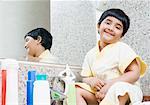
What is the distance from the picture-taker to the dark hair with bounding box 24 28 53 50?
3.40ft

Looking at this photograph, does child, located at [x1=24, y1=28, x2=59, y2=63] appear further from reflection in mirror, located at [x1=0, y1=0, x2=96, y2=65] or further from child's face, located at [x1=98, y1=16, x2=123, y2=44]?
child's face, located at [x1=98, y1=16, x2=123, y2=44]

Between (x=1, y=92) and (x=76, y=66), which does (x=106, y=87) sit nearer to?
(x=76, y=66)

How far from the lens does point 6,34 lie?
3.18 ft

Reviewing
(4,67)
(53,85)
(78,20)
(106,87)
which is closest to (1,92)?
(4,67)

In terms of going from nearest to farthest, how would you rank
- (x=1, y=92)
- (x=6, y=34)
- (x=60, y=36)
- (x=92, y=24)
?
(x=1, y=92) → (x=6, y=34) → (x=60, y=36) → (x=92, y=24)

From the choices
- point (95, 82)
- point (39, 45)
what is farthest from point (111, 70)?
point (39, 45)

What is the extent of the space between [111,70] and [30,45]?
11.4 inches

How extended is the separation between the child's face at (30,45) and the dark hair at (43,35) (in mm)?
13

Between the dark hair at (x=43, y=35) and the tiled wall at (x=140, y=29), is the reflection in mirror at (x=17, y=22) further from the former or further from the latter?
the tiled wall at (x=140, y=29)

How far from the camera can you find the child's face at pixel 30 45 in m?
1.01

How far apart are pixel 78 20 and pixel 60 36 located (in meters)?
0.13

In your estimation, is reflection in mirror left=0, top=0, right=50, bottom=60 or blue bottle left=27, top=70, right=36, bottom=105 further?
reflection in mirror left=0, top=0, right=50, bottom=60

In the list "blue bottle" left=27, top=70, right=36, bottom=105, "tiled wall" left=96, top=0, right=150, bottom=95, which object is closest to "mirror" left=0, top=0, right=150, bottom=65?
"tiled wall" left=96, top=0, right=150, bottom=95

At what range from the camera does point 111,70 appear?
103 cm
